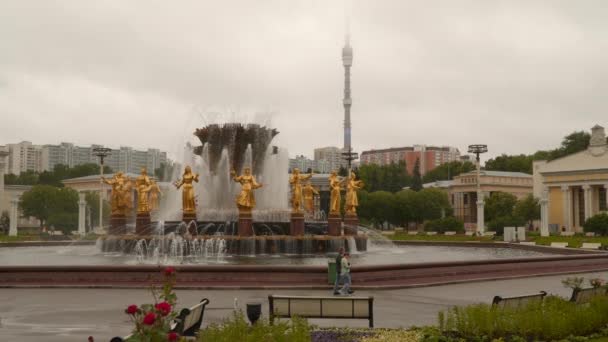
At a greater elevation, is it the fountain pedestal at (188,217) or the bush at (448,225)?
the fountain pedestal at (188,217)

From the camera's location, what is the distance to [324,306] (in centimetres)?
1102

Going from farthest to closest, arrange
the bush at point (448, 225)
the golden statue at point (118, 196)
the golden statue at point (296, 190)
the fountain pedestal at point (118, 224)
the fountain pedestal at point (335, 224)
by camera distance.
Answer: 1. the bush at point (448, 225)
2. the golden statue at point (118, 196)
3. the fountain pedestal at point (118, 224)
4. the fountain pedestal at point (335, 224)
5. the golden statue at point (296, 190)

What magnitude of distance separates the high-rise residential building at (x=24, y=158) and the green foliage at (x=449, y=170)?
103256 millimetres

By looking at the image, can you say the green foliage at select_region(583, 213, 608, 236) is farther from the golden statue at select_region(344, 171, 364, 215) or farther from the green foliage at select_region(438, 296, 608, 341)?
the green foliage at select_region(438, 296, 608, 341)

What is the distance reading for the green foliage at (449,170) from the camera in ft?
456

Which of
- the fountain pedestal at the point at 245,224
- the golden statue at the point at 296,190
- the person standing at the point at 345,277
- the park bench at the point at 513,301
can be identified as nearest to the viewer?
the park bench at the point at 513,301

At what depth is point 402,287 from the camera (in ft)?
59.8

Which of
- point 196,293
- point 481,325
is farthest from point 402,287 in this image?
point 481,325

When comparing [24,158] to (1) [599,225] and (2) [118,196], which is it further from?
(2) [118,196]

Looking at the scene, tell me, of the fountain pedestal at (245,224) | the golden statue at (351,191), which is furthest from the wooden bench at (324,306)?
the golden statue at (351,191)

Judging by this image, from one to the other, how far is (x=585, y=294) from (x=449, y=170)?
134 m

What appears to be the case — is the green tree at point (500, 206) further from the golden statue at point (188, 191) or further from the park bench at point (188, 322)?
the park bench at point (188, 322)

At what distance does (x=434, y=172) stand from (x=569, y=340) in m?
144

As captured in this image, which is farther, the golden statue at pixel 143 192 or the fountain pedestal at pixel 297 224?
the golden statue at pixel 143 192
